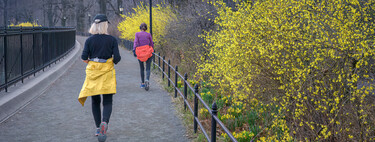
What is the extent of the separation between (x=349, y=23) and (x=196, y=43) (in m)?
8.44

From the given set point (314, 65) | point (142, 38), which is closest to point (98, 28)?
point (314, 65)

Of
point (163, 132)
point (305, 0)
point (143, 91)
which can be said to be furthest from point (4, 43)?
point (305, 0)

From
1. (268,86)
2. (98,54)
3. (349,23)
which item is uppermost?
(349,23)

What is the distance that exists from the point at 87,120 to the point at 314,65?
407cm

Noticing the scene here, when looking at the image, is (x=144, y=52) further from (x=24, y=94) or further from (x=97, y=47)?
(x=97, y=47)

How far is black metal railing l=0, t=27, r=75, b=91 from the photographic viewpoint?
880cm

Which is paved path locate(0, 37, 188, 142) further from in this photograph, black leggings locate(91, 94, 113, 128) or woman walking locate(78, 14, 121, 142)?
woman walking locate(78, 14, 121, 142)

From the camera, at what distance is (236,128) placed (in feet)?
22.4

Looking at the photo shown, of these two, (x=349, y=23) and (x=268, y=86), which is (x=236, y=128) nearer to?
(x=268, y=86)

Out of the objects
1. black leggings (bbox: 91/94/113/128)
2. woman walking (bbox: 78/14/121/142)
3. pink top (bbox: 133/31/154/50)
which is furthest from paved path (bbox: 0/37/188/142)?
pink top (bbox: 133/31/154/50)

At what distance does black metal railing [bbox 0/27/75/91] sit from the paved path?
820 mm

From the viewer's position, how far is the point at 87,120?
23.6 feet

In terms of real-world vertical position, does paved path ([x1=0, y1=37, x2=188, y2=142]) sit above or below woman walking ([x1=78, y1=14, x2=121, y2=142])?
below

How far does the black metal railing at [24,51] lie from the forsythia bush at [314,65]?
4885 mm
